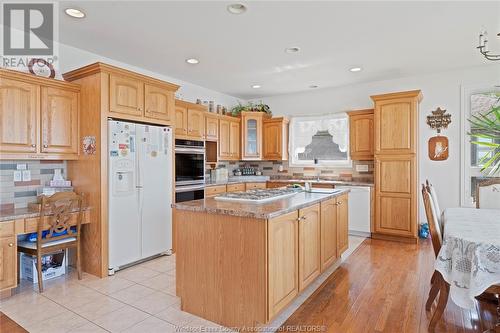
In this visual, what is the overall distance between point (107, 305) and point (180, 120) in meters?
2.67

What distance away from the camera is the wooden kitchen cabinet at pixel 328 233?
2.87 meters

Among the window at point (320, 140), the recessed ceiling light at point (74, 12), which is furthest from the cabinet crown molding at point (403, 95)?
the recessed ceiling light at point (74, 12)

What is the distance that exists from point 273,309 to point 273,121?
4.46m

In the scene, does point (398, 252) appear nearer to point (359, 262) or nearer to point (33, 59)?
point (359, 262)

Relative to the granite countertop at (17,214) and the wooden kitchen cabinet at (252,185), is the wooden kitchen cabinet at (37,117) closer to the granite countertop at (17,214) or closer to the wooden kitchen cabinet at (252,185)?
the granite countertop at (17,214)

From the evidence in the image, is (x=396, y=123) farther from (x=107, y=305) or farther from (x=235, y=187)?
(x=107, y=305)

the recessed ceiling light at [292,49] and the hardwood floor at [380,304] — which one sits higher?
the recessed ceiling light at [292,49]

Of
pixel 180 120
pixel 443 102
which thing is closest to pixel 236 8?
pixel 180 120

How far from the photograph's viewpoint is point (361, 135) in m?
5.02

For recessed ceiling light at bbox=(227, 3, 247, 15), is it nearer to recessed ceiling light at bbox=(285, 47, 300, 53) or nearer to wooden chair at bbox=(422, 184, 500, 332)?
recessed ceiling light at bbox=(285, 47, 300, 53)

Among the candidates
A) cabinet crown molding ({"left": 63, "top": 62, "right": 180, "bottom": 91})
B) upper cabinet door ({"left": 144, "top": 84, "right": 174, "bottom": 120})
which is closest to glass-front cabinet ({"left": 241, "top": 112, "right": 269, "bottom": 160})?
upper cabinet door ({"left": 144, "top": 84, "right": 174, "bottom": 120})

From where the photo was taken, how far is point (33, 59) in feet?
10.4

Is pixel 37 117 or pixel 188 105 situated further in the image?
pixel 188 105

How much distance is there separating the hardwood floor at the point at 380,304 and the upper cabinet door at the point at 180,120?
2.86 m
